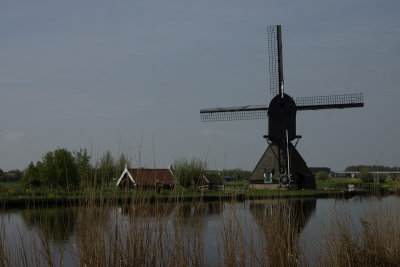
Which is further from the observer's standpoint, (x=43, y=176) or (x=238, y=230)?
(x=43, y=176)

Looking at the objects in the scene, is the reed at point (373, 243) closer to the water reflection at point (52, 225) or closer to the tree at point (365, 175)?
the water reflection at point (52, 225)

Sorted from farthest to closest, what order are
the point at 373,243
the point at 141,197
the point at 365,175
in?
the point at 365,175
the point at 373,243
the point at 141,197

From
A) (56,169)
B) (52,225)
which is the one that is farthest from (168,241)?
(56,169)

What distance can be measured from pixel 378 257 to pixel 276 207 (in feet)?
4.89

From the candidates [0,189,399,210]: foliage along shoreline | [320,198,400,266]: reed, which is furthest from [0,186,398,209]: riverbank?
[320,198,400,266]: reed

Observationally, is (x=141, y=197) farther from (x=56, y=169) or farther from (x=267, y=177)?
(x=267, y=177)

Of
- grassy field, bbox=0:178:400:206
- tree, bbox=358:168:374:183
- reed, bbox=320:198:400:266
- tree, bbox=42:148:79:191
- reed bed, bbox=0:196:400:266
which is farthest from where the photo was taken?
tree, bbox=358:168:374:183

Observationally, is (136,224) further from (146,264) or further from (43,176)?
(43,176)

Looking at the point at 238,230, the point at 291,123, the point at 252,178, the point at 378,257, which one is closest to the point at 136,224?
the point at 238,230

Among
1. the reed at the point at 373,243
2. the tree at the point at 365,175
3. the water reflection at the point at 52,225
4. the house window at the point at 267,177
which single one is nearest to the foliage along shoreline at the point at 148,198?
the water reflection at the point at 52,225

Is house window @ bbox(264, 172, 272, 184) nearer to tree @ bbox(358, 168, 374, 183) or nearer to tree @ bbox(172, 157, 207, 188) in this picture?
tree @ bbox(172, 157, 207, 188)

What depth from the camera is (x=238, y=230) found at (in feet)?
15.3

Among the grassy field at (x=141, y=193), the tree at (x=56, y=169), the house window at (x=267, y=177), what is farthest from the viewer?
the house window at (x=267, y=177)

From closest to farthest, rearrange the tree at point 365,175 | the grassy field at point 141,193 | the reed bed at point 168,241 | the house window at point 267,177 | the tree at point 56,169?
the reed bed at point 168,241 < the grassy field at point 141,193 < the tree at point 56,169 < the house window at point 267,177 < the tree at point 365,175
